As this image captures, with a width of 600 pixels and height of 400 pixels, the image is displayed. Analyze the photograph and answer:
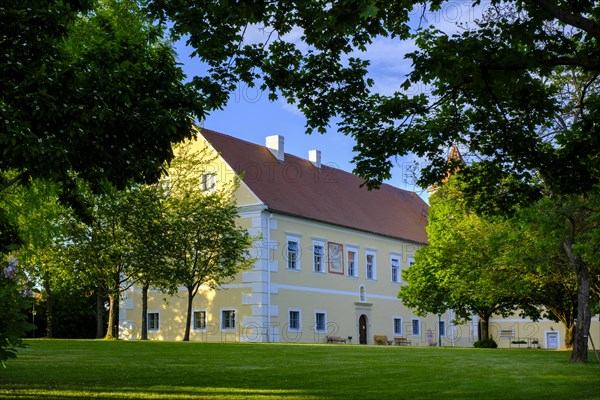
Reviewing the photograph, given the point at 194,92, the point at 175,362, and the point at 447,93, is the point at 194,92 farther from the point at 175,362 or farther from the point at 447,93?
the point at 175,362

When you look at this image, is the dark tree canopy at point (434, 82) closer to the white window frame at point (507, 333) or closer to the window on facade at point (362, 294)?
the window on facade at point (362, 294)

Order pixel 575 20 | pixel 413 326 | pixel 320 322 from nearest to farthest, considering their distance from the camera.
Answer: pixel 575 20 → pixel 320 322 → pixel 413 326

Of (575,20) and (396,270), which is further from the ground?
(575,20)

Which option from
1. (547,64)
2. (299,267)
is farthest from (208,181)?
(547,64)

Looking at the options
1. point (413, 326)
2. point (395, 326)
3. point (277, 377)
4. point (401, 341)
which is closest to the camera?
point (277, 377)

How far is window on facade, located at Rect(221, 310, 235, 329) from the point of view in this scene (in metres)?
42.3

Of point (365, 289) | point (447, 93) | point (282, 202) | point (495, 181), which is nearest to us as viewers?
point (447, 93)

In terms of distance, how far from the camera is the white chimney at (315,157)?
52.4m

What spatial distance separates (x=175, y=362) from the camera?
64.3 ft

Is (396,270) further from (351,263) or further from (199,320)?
(199,320)

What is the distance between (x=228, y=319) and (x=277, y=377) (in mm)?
26626

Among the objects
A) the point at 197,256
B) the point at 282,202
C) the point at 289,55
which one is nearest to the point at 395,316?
the point at 282,202

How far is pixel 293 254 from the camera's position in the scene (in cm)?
4416

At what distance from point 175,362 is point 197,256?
18.9 meters
